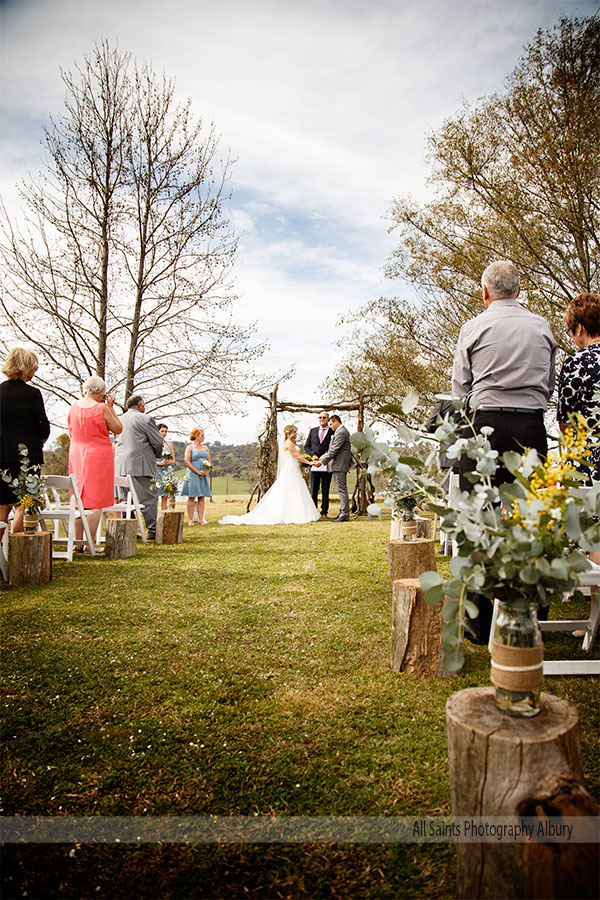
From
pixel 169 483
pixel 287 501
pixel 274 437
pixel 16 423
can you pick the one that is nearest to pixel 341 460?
pixel 287 501

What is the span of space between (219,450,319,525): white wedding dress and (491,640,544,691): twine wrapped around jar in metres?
10.5

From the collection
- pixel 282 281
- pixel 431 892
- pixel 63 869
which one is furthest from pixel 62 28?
pixel 282 281

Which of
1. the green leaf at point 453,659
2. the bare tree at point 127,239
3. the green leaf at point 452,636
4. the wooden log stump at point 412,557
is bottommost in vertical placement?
the wooden log stump at point 412,557

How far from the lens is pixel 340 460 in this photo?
12.7 m

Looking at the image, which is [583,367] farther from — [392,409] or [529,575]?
[529,575]

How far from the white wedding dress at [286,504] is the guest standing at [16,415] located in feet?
21.1

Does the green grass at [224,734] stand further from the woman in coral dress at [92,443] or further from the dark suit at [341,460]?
the dark suit at [341,460]

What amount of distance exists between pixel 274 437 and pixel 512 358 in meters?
11.3

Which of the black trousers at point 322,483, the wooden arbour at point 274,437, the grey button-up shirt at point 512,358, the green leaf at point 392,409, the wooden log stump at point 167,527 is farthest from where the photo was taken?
the wooden arbour at point 274,437

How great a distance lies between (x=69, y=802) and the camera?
199 centimetres

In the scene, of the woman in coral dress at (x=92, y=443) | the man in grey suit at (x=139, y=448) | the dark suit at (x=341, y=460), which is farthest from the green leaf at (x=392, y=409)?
the dark suit at (x=341, y=460)

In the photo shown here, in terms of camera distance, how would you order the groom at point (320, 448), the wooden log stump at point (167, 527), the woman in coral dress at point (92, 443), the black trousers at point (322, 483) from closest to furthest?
the woman in coral dress at point (92, 443) → the wooden log stump at point (167, 527) → the groom at point (320, 448) → the black trousers at point (322, 483)

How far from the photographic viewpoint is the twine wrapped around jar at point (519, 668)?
1.40 m

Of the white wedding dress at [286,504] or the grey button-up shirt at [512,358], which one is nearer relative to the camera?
the grey button-up shirt at [512,358]
